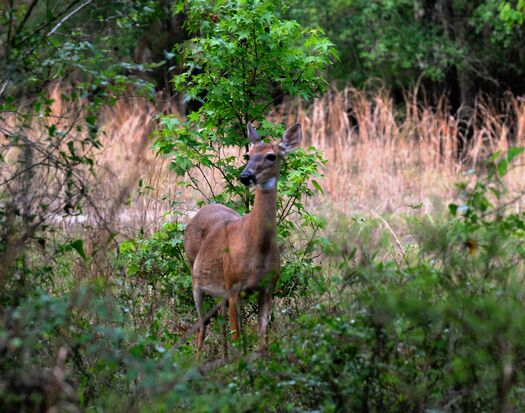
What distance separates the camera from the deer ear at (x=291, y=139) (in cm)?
660

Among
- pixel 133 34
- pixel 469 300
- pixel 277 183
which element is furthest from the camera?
pixel 133 34

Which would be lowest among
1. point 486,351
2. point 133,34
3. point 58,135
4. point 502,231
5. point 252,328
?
point 252,328

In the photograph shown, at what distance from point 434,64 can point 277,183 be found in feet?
38.9

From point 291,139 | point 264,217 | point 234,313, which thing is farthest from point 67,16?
point 234,313

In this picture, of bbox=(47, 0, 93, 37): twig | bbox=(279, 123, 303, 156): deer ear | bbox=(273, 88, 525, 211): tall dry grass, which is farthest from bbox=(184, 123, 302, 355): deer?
bbox=(273, 88, 525, 211): tall dry grass

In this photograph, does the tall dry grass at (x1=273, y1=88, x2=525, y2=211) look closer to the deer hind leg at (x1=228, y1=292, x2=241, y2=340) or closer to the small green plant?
the small green plant

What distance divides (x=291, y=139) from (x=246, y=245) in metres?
0.98

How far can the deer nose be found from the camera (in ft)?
20.1

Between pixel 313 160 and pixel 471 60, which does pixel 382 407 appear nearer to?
pixel 313 160

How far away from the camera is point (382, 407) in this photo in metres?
4.31

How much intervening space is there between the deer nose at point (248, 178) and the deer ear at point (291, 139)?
0.49 m

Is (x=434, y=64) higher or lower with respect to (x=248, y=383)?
higher

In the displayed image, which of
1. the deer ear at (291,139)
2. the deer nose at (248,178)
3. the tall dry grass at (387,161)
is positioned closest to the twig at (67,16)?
the deer nose at (248,178)

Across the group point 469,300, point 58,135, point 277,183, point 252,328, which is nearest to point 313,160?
point 277,183
